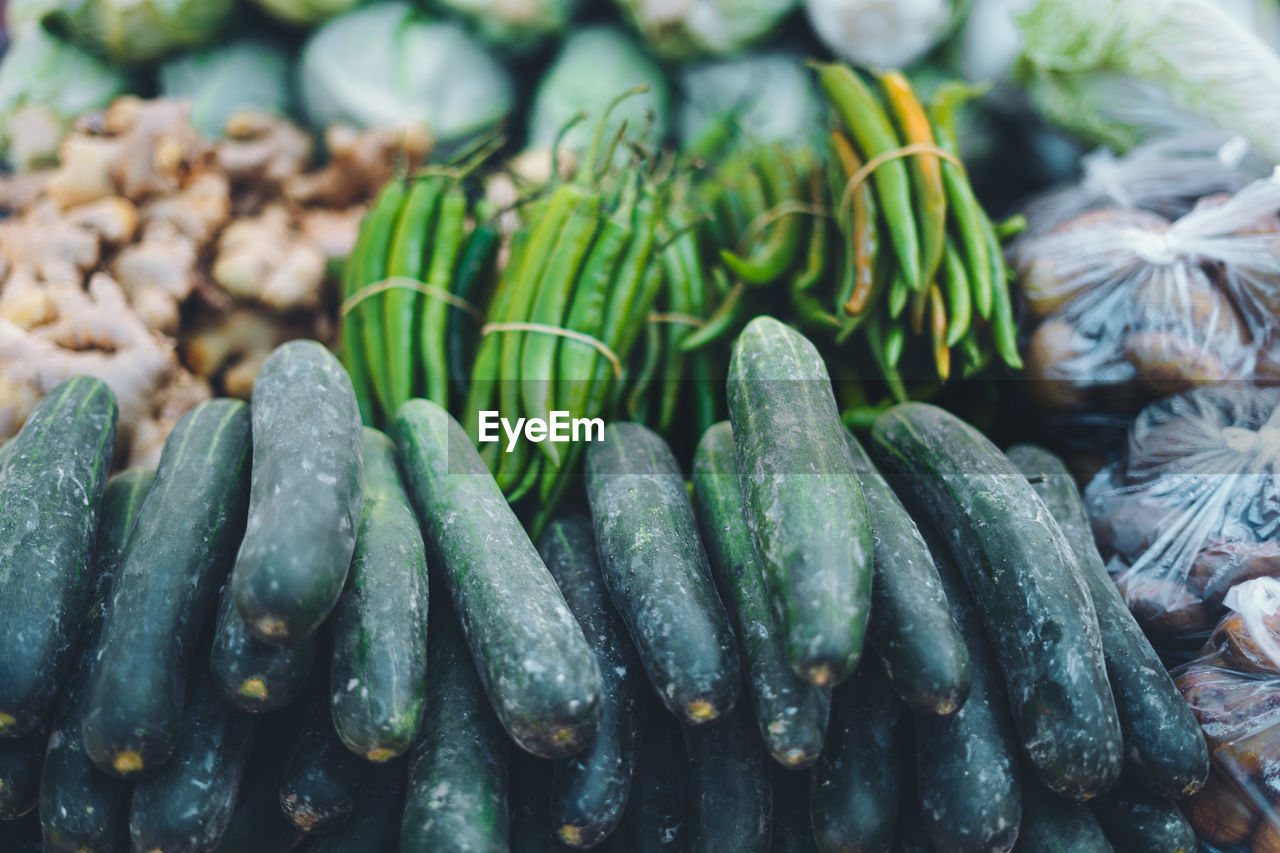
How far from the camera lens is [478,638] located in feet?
3.72

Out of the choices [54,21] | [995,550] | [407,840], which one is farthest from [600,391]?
[54,21]

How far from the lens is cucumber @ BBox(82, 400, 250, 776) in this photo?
1.03 meters

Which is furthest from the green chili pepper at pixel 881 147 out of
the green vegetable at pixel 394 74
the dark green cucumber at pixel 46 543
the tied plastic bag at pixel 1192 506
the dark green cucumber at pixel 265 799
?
the dark green cucumber at pixel 46 543

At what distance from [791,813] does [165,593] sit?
3.16ft

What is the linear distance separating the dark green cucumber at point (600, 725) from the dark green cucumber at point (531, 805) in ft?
0.19

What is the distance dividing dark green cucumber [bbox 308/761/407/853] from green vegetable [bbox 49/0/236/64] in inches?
110

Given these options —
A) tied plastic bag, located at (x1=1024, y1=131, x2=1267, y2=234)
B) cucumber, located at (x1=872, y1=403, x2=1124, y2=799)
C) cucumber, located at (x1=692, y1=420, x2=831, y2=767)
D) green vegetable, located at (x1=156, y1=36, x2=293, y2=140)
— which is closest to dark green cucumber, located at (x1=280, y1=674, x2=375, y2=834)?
cucumber, located at (x1=692, y1=420, x2=831, y2=767)

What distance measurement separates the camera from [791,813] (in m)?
1.22

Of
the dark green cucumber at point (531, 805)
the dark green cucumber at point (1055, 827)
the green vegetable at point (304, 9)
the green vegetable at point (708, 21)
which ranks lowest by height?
the dark green cucumber at point (531, 805)

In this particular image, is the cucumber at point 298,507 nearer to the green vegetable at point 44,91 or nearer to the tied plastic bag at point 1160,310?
the tied plastic bag at point 1160,310

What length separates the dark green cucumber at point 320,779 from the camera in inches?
43.5

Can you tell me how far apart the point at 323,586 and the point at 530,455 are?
2.27 feet

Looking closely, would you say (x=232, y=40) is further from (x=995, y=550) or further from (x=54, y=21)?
(x=995, y=550)

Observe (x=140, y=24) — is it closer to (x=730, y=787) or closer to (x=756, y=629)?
(x=756, y=629)
